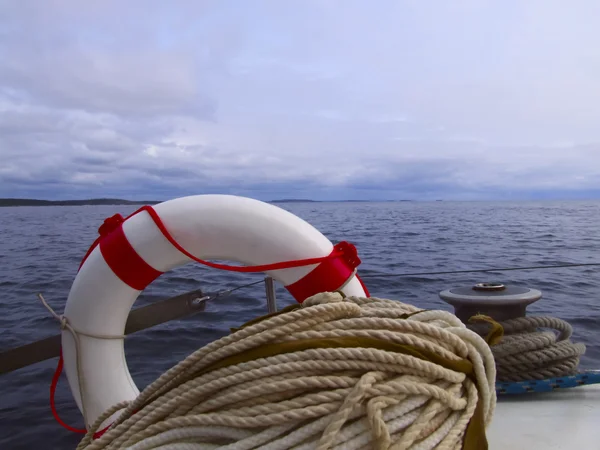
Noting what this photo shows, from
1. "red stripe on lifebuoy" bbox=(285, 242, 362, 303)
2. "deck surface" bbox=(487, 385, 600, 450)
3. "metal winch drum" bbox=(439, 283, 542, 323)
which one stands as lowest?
"deck surface" bbox=(487, 385, 600, 450)

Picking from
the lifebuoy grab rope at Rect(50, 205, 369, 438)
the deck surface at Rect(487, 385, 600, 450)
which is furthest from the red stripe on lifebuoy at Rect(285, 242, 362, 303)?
the deck surface at Rect(487, 385, 600, 450)

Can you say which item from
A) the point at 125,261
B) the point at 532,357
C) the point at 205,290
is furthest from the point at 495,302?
the point at 205,290

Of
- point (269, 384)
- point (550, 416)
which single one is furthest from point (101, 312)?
point (550, 416)

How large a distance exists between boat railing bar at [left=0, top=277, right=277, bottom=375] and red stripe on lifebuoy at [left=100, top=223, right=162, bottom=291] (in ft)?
1.26

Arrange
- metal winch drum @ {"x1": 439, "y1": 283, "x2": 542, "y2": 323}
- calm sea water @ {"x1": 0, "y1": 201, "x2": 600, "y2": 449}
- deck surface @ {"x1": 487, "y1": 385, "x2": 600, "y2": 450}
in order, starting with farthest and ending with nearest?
1. calm sea water @ {"x1": 0, "y1": 201, "x2": 600, "y2": 449}
2. metal winch drum @ {"x1": 439, "y1": 283, "x2": 542, "y2": 323}
3. deck surface @ {"x1": 487, "y1": 385, "x2": 600, "y2": 450}

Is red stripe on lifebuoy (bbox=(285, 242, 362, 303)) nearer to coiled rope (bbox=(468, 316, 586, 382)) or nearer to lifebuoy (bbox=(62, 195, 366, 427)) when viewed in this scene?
lifebuoy (bbox=(62, 195, 366, 427))

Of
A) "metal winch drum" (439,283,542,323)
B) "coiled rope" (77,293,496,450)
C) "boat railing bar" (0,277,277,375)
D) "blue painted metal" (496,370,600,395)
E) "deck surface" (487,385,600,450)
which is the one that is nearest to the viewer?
"coiled rope" (77,293,496,450)

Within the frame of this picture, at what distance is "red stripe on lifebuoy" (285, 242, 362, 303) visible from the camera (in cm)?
181

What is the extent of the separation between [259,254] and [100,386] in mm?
901

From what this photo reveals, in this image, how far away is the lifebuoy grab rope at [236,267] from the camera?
71.0 inches

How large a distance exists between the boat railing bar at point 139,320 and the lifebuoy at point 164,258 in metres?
0.23

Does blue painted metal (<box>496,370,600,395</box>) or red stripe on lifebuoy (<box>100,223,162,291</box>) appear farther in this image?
A: red stripe on lifebuoy (<box>100,223,162,291</box>)

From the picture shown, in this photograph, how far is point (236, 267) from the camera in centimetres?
178

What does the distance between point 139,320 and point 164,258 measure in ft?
1.72
